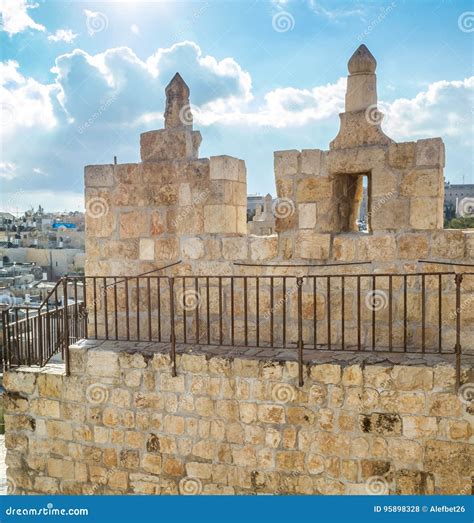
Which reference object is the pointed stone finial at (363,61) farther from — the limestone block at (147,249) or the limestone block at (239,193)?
the limestone block at (147,249)

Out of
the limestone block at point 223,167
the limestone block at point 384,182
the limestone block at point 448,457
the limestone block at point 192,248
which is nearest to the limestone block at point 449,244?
the limestone block at point 384,182

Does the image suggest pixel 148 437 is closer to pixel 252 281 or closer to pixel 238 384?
pixel 238 384

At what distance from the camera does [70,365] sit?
5.45m

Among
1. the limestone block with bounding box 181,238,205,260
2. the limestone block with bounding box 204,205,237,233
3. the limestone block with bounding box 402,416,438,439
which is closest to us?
the limestone block with bounding box 402,416,438,439

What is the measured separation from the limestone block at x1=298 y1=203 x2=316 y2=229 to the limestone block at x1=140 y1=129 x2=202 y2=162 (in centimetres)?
131

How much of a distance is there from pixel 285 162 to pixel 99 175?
209 centimetres

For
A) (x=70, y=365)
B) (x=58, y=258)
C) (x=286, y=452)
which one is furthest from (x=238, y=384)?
(x=58, y=258)
